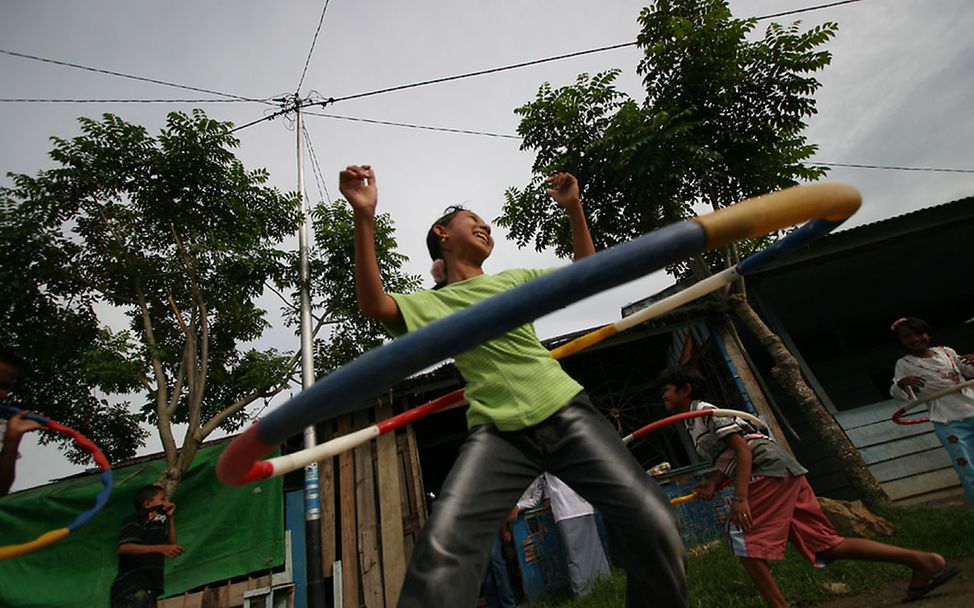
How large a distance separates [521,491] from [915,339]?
5.00 metres

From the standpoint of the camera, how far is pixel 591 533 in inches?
256

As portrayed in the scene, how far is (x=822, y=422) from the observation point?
21.6 feet

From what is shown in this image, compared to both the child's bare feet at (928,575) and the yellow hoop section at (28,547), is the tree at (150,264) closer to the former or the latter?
the yellow hoop section at (28,547)

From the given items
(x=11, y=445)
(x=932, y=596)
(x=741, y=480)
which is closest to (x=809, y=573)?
(x=932, y=596)

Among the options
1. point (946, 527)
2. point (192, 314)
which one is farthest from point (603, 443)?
point (192, 314)

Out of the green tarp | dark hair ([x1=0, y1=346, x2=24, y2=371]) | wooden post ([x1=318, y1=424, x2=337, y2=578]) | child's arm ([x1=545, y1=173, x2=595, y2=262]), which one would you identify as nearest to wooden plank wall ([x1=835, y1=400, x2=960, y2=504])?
child's arm ([x1=545, y1=173, x2=595, y2=262])

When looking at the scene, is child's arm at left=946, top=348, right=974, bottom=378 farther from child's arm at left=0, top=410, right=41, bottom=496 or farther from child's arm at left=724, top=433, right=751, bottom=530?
child's arm at left=0, top=410, right=41, bottom=496

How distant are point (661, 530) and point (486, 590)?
561cm

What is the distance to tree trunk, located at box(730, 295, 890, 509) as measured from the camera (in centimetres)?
622

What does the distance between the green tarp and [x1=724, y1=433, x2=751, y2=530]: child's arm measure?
261 inches

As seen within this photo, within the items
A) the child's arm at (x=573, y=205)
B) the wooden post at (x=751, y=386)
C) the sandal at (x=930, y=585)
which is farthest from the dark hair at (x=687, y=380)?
the wooden post at (x=751, y=386)

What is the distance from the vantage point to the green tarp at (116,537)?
23.2ft

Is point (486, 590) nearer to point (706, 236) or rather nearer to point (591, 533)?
point (591, 533)

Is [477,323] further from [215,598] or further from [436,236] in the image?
[215,598]
